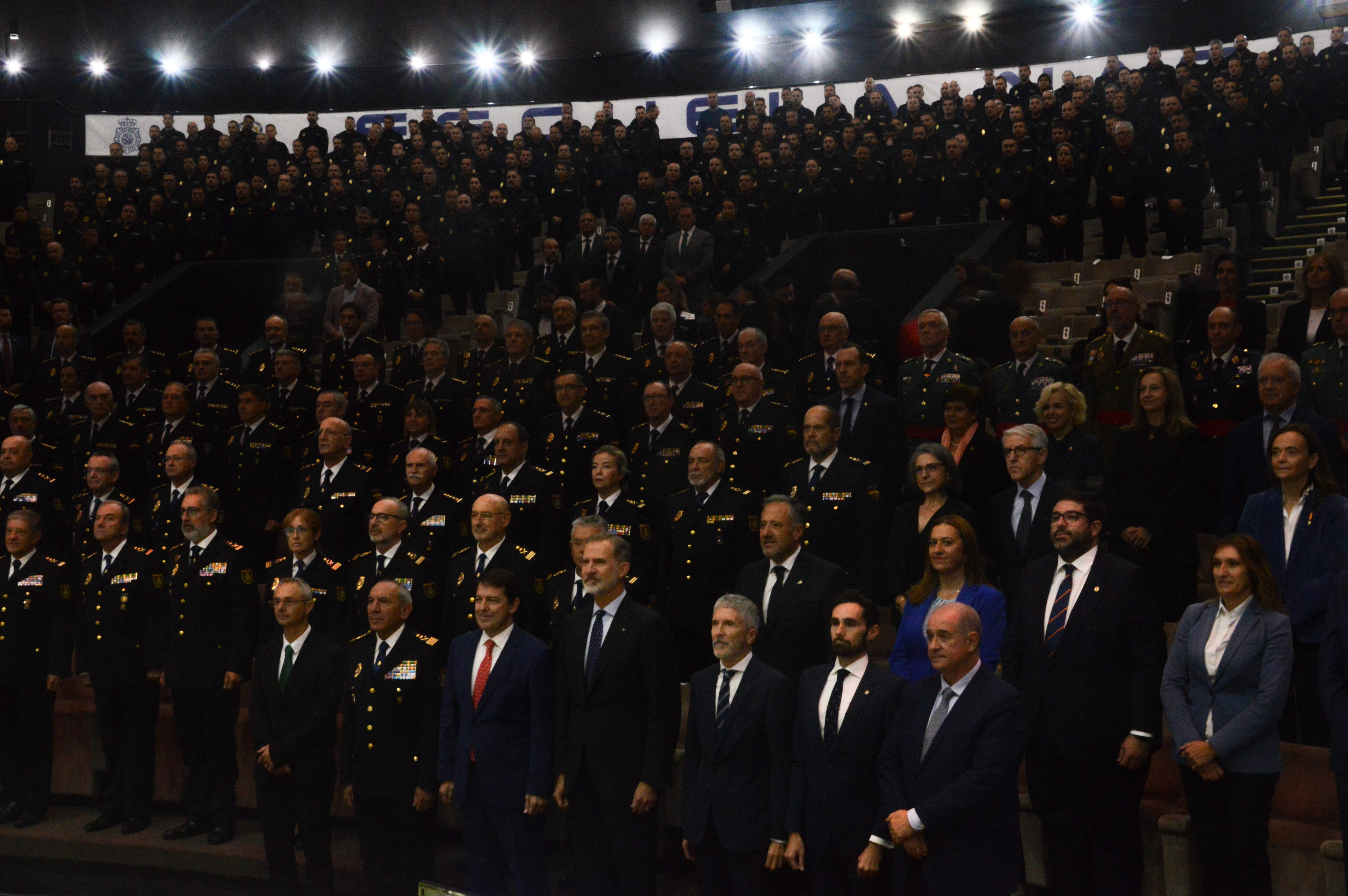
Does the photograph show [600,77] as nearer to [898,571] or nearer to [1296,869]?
[898,571]

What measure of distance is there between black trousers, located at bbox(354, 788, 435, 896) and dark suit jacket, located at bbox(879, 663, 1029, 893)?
7.00 ft

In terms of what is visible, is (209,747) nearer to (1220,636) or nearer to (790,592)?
(790,592)

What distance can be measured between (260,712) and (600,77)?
14.9 m

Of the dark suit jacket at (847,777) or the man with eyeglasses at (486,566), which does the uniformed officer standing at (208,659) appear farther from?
the dark suit jacket at (847,777)

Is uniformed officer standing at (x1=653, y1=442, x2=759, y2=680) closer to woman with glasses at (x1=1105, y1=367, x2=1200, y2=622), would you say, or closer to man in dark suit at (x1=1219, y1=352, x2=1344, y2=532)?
woman with glasses at (x1=1105, y1=367, x2=1200, y2=622)

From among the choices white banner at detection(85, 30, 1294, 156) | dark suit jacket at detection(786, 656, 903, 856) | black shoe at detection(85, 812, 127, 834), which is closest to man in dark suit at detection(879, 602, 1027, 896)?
dark suit jacket at detection(786, 656, 903, 856)

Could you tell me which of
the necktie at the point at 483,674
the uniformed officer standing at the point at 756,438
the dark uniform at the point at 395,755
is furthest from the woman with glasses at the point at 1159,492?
the dark uniform at the point at 395,755

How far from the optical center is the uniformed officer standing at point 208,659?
648cm

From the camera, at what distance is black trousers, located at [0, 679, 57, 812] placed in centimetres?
693

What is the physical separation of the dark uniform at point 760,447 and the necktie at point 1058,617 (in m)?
2.42

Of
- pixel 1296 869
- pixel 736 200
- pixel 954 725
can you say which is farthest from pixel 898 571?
pixel 736 200

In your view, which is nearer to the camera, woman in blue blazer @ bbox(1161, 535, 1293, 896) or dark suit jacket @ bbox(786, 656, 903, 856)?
woman in blue blazer @ bbox(1161, 535, 1293, 896)

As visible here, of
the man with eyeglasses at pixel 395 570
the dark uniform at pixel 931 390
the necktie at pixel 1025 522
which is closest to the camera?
the necktie at pixel 1025 522

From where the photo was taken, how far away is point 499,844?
5379mm
